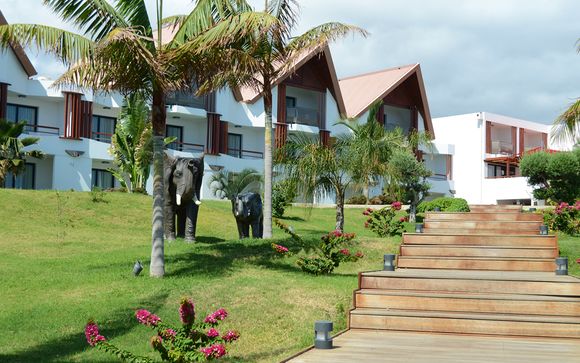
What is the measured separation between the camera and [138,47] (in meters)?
12.8

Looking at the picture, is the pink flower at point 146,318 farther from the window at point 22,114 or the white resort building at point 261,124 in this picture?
the window at point 22,114

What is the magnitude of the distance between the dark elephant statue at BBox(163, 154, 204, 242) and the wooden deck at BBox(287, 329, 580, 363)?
8.52 metres

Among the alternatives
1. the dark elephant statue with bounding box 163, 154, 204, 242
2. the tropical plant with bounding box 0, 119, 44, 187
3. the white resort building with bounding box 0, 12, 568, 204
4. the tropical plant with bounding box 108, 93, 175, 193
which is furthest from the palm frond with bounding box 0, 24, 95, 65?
the tropical plant with bounding box 108, 93, 175, 193

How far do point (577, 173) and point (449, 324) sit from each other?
30.4 meters

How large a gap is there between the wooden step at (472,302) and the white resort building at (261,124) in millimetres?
13474

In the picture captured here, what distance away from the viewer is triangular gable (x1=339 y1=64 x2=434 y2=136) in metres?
46.8

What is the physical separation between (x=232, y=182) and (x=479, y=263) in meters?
23.8

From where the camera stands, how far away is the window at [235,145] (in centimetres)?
4241

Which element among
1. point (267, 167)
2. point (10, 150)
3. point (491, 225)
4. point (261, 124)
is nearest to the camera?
point (491, 225)

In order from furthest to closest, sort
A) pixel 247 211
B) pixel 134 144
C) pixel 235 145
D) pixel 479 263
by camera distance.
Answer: pixel 235 145
pixel 134 144
pixel 247 211
pixel 479 263

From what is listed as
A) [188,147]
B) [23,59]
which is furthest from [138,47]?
[188,147]

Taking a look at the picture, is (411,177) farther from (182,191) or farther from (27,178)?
(27,178)

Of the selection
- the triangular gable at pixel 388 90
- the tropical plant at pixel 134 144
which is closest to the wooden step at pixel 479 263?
the tropical plant at pixel 134 144

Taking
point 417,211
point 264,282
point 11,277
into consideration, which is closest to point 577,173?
point 417,211
